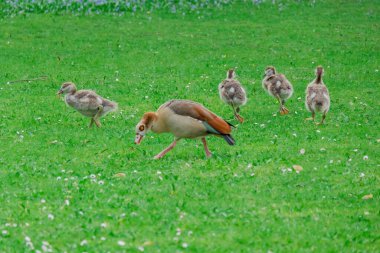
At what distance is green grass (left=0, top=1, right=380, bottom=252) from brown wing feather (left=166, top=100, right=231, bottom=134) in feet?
1.71

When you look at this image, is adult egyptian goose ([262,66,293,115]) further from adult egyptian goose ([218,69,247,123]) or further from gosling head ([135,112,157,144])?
gosling head ([135,112,157,144])

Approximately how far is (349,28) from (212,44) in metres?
5.53

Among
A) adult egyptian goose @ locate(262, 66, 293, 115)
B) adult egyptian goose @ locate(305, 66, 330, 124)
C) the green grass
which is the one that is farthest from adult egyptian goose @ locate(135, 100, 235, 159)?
adult egyptian goose @ locate(262, 66, 293, 115)

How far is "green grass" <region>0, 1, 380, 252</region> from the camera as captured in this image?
32.2 ft

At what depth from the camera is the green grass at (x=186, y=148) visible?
9.81 meters

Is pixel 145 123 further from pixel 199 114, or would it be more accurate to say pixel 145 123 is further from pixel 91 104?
pixel 91 104

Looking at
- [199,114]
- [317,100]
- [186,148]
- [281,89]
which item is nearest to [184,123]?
[199,114]

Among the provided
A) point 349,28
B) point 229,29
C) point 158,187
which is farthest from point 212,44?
point 158,187

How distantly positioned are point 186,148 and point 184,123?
4.73 feet

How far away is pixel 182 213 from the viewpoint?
10359 mm

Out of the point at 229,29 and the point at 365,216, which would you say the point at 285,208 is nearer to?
the point at 365,216

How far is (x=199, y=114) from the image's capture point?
528 inches

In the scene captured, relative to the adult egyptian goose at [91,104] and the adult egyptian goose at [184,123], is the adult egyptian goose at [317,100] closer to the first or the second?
the adult egyptian goose at [184,123]

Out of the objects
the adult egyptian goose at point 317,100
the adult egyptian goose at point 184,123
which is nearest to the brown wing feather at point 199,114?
the adult egyptian goose at point 184,123
